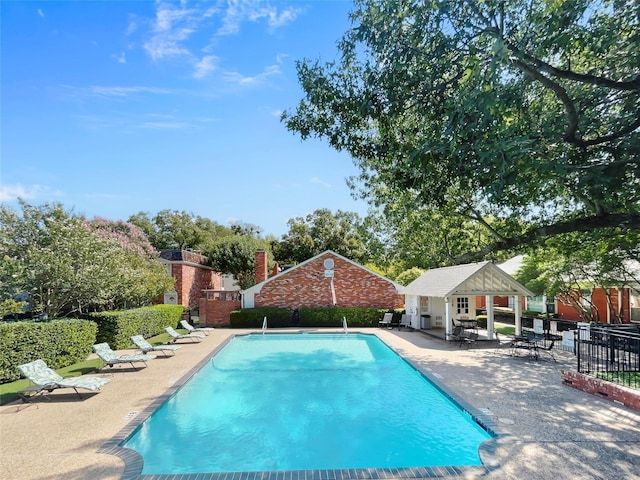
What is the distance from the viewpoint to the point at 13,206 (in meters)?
13.5

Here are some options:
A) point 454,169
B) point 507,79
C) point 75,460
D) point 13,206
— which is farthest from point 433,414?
point 13,206

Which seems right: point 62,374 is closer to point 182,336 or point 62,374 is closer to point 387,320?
point 182,336

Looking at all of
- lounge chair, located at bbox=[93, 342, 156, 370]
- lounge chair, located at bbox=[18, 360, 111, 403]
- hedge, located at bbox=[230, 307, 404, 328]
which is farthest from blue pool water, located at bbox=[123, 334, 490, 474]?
hedge, located at bbox=[230, 307, 404, 328]

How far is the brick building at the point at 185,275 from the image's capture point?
30859 mm

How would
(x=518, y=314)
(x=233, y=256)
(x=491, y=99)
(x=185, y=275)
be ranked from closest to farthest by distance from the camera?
1. (x=491, y=99)
2. (x=518, y=314)
3. (x=185, y=275)
4. (x=233, y=256)

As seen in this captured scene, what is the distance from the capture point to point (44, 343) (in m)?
11.6

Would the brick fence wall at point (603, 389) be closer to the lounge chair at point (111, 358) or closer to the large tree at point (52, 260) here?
the lounge chair at point (111, 358)

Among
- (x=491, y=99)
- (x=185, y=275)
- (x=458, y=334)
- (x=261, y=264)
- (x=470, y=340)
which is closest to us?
(x=491, y=99)

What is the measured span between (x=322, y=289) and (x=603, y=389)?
1938 centimetres

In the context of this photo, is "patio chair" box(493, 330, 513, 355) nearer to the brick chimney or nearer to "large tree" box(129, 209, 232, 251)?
the brick chimney

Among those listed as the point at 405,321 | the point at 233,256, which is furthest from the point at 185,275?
the point at 405,321

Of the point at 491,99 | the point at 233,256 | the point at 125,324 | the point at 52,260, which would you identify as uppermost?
the point at 491,99

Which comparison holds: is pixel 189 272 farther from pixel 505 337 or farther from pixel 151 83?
pixel 505 337

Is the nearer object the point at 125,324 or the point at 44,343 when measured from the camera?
the point at 44,343
